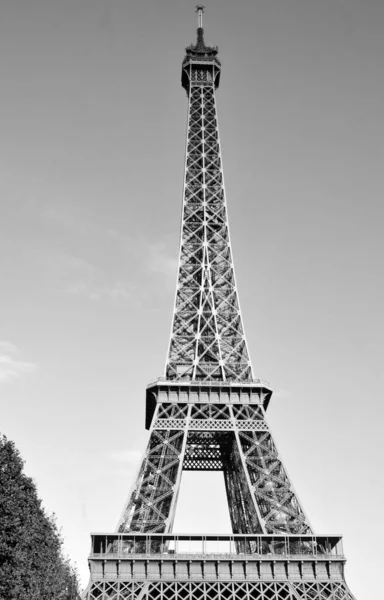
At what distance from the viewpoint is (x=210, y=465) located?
61312mm

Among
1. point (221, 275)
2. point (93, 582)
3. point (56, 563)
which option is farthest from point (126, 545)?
point (221, 275)

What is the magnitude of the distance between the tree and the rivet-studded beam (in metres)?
19.7

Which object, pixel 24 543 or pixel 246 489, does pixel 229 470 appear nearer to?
pixel 246 489

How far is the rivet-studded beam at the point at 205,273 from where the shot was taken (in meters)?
58.4

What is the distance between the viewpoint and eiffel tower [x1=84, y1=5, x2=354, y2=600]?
45438 millimetres

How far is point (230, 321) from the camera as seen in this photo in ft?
203

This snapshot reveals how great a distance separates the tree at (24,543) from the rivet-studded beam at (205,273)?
1974cm

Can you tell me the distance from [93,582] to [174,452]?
1111 centimetres

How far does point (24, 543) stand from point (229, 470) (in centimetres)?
2768

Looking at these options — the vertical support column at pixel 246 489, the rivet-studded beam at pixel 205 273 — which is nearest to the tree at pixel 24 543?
the vertical support column at pixel 246 489

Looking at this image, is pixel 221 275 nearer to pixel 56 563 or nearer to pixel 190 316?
pixel 190 316

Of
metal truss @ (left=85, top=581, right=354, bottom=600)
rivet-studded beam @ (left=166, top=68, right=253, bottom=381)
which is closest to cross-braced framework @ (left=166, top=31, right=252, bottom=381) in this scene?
rivet-studded beam @ (left=166, top=68, right=253, bottom=381)

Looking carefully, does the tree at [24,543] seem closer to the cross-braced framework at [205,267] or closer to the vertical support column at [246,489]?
the vertical support column at [246,489]

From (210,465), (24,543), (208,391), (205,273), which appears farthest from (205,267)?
(24,543)
